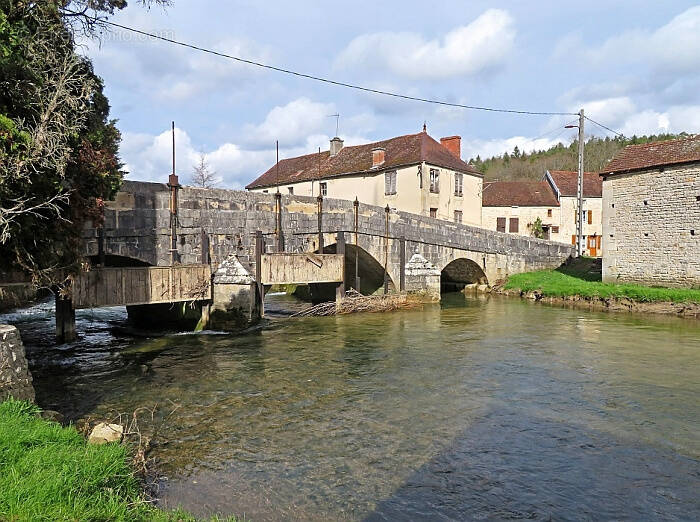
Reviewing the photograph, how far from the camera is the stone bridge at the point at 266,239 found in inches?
487

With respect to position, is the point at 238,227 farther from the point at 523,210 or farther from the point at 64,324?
the point at 523,210

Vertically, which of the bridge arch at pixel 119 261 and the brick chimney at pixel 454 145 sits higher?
the brick chimney at pixel 454 145

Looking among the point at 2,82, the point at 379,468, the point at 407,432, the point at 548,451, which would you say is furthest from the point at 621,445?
the point at 2,82

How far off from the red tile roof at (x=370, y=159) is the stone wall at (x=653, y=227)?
36.6 feet

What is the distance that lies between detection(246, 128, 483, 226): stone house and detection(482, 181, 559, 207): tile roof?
8.56m

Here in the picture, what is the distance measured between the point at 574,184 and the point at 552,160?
40.5 meters

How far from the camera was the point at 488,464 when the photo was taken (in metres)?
5.86

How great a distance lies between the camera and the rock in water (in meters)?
5.27

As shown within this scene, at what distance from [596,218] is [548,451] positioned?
38.1 meters

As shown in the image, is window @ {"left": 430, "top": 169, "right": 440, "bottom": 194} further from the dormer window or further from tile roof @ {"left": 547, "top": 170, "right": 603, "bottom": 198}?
tile roof @ {"left": 547, "top": 170, "right": 603, "bottom": 198}

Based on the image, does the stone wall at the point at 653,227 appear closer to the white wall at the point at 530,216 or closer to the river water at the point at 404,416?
the river water at the point at 404,416

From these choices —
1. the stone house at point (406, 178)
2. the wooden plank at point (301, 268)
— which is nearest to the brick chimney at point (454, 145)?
the stone house at point (406, 178)

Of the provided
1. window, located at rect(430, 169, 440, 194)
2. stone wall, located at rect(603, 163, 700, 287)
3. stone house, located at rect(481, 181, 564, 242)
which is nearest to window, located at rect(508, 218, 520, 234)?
stone house, located at rect(481, 181, 564, 242)

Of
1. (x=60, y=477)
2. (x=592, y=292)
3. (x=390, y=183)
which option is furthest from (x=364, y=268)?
(x=60, y=477)
